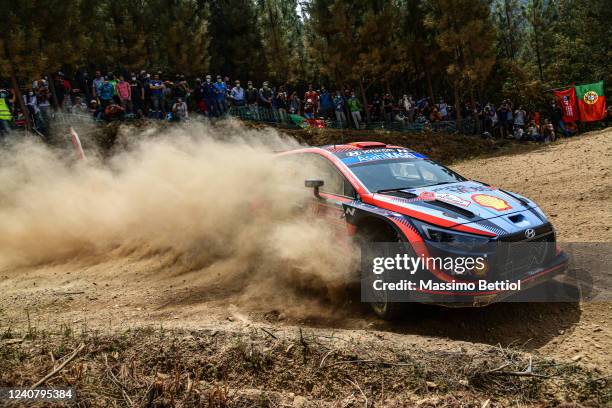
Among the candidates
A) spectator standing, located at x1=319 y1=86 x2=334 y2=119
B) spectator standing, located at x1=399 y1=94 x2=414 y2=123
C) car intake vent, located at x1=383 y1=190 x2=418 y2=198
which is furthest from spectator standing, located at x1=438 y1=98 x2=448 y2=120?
car intake vent, located at x1=383 y1=190 x2=418 y2=198

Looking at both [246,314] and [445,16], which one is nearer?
[246,314]

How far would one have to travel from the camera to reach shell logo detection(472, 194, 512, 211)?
16.7 feet

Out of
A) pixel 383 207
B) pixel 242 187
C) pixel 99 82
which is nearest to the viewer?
pixel 383 207

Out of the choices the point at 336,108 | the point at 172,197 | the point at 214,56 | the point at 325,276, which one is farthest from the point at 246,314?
the point at 214,56

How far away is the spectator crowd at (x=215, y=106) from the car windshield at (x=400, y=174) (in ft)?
39.7

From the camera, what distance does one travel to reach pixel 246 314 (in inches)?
224

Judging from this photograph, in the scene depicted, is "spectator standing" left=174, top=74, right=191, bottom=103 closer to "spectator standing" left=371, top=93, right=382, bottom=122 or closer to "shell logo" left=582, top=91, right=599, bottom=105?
"spectator standing" left=371, top=93, right=382, bottom=122

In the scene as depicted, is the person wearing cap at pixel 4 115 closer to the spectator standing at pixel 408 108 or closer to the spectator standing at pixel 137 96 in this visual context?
the spectator standing at pixel 137 96

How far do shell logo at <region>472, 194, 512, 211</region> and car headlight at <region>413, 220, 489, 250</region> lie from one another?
59cm

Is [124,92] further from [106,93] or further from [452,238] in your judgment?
[452,238]

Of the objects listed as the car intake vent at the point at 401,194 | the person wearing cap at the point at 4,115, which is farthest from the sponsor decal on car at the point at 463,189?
the person wearing cap at the point at 4,115

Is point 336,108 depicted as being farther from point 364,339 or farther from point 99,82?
point 364,339

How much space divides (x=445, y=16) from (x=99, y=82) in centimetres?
1463

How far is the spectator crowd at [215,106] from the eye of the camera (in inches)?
655
